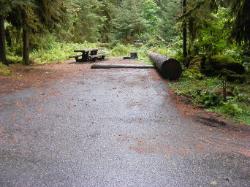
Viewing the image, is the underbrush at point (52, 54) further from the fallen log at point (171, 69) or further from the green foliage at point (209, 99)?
the green foliage at point (209, 99)

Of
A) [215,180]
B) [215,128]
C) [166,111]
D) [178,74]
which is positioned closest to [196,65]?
[178,74]

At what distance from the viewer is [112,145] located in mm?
7746

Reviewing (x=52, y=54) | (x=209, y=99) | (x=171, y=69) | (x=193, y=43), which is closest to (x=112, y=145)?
(x=209, y=99)

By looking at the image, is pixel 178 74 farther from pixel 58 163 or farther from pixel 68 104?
pixel 58 163

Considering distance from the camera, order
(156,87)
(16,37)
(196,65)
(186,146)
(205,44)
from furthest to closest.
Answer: (16,37) → (205,44) → (196,65) → (156,87) → (186,146)

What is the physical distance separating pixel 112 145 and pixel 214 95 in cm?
513

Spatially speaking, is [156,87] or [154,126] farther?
[156,87]

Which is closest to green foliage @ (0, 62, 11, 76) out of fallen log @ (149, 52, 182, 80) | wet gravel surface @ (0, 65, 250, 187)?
wet gravel surface @ (0, 65, 250, 187)

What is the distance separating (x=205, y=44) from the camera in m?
20.2

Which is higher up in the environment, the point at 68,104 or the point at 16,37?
the point at 16,37

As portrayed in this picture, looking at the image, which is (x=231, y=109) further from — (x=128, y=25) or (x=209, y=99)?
(x=128, y=25)

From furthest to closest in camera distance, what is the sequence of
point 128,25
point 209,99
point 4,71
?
1. point 128,25
2. point 4,71
3. point 209,99

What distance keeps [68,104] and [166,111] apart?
9.35 feet

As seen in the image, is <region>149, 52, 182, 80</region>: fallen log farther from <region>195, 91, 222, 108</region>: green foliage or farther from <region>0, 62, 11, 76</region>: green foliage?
<region>0, 62, 11, 76</region>: green foliage
